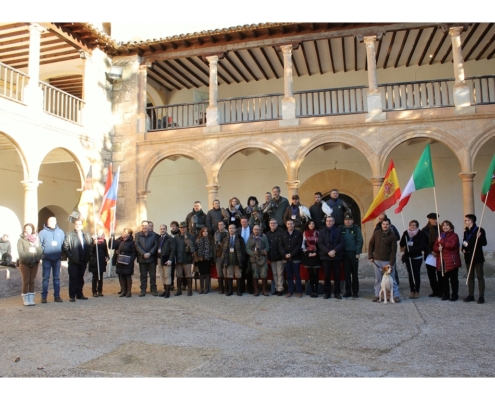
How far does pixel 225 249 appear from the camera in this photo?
8.30 meters

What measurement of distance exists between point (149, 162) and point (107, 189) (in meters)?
3.49

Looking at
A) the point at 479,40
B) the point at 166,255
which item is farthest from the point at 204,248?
A: the point at 479,40

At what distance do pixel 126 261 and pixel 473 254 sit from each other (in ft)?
19.8

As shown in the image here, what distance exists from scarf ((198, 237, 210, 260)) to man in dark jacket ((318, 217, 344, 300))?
84.1 inches

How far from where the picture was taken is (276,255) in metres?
8.14

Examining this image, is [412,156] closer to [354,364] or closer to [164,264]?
[164,264]

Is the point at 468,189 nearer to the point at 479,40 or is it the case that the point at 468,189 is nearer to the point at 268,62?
the point at 479,40

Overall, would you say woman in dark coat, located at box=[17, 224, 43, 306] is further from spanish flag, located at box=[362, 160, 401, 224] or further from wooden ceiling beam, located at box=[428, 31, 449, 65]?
wooden ceiling beam, located at box=[428, 31, 449, 65]

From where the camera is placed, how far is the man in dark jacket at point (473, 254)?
714cm

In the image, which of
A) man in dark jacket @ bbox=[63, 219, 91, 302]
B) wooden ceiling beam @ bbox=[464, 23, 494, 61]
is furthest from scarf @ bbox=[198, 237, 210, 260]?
wooden ceiling beam @ bbox=[464, 23, 494, 61]

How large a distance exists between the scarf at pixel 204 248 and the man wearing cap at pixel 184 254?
0.11 m

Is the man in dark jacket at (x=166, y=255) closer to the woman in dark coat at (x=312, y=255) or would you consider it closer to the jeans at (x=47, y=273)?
the jeans at (x=47, y=273)

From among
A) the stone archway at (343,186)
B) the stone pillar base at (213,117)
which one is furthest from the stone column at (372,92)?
the stone pillar base at (213,117)

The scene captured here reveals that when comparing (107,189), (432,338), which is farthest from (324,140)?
(432,338)
